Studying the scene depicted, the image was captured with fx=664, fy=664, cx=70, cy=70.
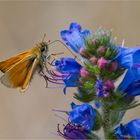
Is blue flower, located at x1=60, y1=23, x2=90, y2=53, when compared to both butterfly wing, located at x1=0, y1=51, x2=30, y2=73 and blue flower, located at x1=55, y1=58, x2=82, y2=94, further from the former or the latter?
butterfly wing, located at x1=0, y1=51, x2=30, y2=73

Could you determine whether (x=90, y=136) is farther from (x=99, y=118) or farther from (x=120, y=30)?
(x=120, y=30)

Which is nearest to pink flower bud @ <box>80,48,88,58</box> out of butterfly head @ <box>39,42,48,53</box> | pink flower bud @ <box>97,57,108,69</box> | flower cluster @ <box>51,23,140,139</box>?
flower cluster @ <box>51,23,140,139</box>

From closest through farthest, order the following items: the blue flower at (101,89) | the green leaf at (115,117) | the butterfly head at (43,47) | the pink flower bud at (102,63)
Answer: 1. the blue flower at (101,89)
2. the pink flower bud at (102,63)
3. the green leaf at (115,117)
4. the butterfly head at (43,47)

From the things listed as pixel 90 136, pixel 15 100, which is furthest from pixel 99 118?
pixel 15 100

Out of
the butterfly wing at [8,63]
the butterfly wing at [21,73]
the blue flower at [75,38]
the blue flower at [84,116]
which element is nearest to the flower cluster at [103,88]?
the blue flower at [84,116]

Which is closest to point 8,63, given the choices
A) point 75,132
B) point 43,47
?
point 43,47

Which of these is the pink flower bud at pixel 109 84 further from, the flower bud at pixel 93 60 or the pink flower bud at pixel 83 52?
the pink flower bud at pixel 83 52

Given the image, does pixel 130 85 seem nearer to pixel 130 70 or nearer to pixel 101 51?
pixel 130 70
